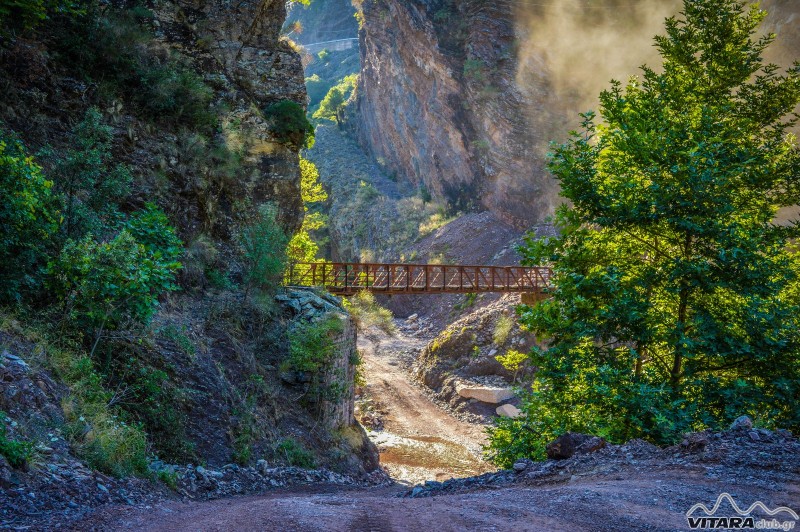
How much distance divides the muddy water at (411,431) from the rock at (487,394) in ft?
4.85

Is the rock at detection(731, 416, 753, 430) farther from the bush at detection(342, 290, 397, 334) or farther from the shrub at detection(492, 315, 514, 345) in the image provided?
the bush at detection(342, 290, 397, 334)

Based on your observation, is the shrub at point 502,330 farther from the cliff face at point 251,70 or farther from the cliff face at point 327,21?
the cliff face at point 327,21

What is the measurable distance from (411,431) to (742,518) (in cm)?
2167

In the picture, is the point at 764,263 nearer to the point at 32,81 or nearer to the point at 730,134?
the point at 730,134

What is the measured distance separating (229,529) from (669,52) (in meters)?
10.7

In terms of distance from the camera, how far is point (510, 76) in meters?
45.2

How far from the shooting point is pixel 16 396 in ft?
22.1

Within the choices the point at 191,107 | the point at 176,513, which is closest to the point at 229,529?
the point at 176,513

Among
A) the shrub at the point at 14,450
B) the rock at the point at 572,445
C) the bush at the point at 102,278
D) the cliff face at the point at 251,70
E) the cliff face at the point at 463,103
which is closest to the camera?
the shrub at the point at 14,450

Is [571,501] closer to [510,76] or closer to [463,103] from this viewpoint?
[510,76]

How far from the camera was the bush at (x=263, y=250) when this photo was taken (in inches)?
594

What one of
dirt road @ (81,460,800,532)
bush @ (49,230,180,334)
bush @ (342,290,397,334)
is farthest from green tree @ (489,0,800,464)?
bush @ (342,290,397,334)

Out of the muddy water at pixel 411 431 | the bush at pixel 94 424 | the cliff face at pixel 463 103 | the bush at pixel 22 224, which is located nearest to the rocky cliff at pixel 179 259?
the bush at pixel 94 424

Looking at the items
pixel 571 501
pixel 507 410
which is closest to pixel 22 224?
pixel 571 501
